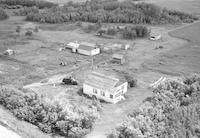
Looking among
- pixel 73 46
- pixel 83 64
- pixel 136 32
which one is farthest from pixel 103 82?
pixel 136 32

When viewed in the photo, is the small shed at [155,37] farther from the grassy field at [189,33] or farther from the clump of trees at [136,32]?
the grassy field at [189,33]

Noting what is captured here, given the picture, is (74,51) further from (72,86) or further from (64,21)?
(64,21)

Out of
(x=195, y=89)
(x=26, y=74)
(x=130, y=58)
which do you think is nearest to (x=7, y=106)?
(x=26, y=74)

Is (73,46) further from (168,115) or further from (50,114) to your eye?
(168,115)

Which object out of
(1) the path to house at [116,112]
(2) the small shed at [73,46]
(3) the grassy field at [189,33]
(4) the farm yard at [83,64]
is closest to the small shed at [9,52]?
(4) the farm yard at [83,64]

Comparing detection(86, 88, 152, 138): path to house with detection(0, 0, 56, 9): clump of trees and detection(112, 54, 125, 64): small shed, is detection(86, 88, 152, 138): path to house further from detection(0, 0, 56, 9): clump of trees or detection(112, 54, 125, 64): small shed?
detection(0, 0, 56, 9): clump of trees

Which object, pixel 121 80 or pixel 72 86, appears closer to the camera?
pixel 121 80
